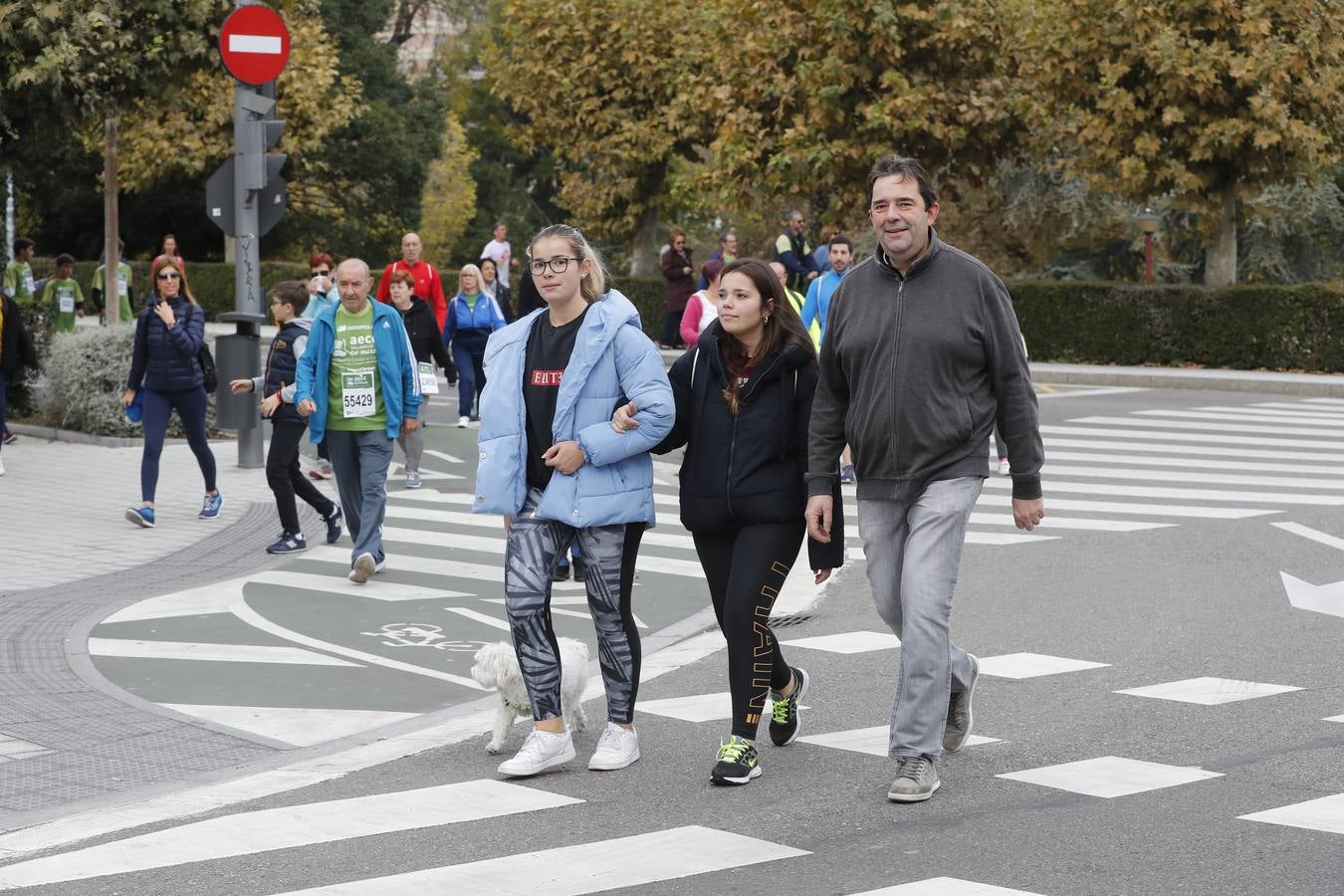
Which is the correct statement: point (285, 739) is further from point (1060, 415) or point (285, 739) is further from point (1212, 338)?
point (1212, 338)

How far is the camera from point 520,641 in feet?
20.9

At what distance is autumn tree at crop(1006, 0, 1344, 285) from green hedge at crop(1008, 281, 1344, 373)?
3.85 ft

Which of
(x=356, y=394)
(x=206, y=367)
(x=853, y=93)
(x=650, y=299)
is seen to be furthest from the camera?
(x=650, y=299)

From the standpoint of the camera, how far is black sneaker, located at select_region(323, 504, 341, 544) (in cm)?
1158

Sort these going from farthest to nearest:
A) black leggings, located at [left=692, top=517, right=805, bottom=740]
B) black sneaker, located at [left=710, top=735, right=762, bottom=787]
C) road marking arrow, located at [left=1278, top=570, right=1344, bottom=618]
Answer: road marking arrow, located at [left=1278, top=570, right=1344, bottom=618] → black leggings, located at [left=692, top=517, right=805, bottom=740] → black sneaker, located at [left=710, top=735, right=762, bottom=787]

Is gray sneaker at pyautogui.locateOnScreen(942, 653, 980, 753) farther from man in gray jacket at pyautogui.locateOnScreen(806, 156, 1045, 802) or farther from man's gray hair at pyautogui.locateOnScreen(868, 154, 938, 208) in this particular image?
man's gray hair at pyautogui.locateOnScreen(868, 154, 938, 208)

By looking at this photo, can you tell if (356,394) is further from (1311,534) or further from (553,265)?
(1311,534)

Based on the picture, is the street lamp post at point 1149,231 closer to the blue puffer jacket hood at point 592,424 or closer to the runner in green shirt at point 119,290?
the runner in green shirt at point 119,290

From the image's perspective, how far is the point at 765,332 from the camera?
20.5 feet

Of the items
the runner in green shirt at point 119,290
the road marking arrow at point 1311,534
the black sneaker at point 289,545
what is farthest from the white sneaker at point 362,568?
the runner in green shirt at point 119,290

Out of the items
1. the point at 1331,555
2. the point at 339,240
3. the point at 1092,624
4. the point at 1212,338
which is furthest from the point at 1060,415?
the point at 339,240

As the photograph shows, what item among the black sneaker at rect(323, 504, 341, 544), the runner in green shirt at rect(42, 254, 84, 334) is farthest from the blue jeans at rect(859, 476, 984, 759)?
the runner in green shirt at rect(42, 254, 84, 334)

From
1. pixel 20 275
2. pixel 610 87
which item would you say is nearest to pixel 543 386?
pixel 20 275

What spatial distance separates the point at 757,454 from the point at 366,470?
4.61 meters
